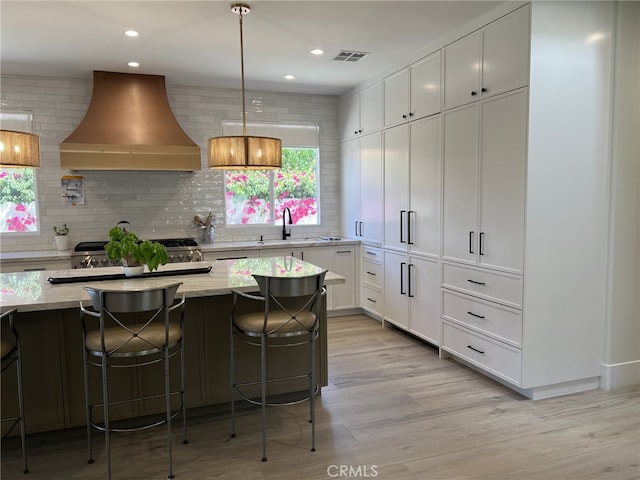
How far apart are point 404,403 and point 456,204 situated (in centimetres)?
157

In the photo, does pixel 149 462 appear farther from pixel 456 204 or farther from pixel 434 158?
pixel 434 158

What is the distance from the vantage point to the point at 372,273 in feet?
17.0

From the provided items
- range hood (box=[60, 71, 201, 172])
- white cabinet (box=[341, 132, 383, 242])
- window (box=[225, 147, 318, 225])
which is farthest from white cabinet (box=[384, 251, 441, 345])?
range hood (box=[60, 71, 201, 172])

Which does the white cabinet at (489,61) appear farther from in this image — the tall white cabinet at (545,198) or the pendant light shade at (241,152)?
the pendant light shade at (241,152)

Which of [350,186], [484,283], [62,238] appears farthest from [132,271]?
[350,186]

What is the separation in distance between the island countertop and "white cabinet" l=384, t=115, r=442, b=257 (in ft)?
4.31

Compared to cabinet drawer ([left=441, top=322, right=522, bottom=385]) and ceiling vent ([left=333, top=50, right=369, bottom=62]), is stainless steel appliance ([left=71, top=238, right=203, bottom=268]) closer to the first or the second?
ceiling vent ([left=333, top=50, right=369, bottom=62])

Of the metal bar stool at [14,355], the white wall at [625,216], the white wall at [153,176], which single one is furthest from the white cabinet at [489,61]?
the metal bar stool at [14,355]

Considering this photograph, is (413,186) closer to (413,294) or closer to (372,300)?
(413,294)

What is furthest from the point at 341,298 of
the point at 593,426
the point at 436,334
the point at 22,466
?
the point at 22,466

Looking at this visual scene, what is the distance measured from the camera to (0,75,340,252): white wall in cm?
473

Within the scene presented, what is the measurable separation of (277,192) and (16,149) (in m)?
3.23

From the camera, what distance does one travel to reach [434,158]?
394cm

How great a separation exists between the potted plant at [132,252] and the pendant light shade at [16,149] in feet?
2.13
